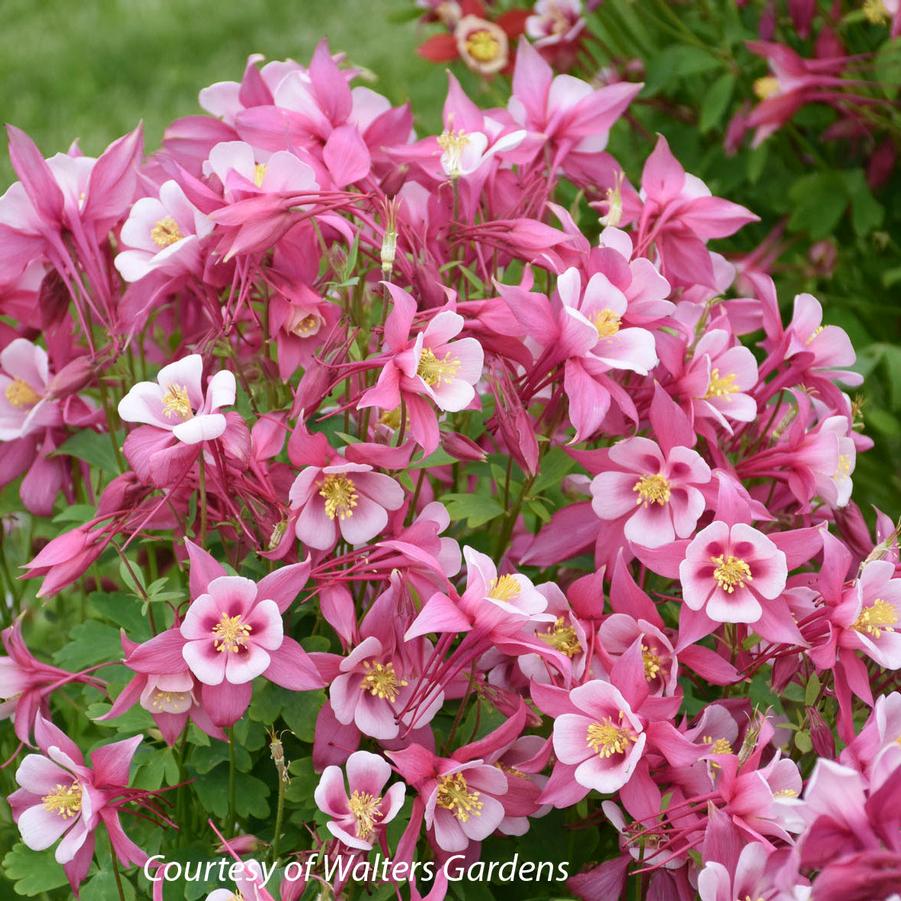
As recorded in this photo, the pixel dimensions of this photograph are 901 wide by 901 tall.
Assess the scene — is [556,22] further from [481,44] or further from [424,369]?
[424,369]

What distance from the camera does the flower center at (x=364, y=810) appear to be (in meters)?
1.16

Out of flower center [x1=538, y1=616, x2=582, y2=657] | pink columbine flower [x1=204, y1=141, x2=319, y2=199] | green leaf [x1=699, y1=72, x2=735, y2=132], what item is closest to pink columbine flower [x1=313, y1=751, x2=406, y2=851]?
flower center [x1=538, y1=616, x2=582, y2=657]

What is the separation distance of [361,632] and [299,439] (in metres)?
0.20

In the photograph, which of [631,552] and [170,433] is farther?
[631,552]

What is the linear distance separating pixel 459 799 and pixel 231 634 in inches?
10.6

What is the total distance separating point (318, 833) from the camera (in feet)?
4.16

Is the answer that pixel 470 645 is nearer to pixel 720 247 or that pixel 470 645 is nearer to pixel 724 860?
pixel 724 860

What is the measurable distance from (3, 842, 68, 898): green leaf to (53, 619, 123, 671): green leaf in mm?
215

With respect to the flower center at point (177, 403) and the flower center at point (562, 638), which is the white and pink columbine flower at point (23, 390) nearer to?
the flower center at point (177, 403)

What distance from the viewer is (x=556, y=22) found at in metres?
2.51

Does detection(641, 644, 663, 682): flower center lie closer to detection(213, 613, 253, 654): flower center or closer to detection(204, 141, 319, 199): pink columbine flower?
detection(213, 613, 253, 654): flower center

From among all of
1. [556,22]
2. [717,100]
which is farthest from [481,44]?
[717,100]

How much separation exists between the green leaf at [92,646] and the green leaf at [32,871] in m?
0.22

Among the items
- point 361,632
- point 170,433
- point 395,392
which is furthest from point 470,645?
point 170,433
